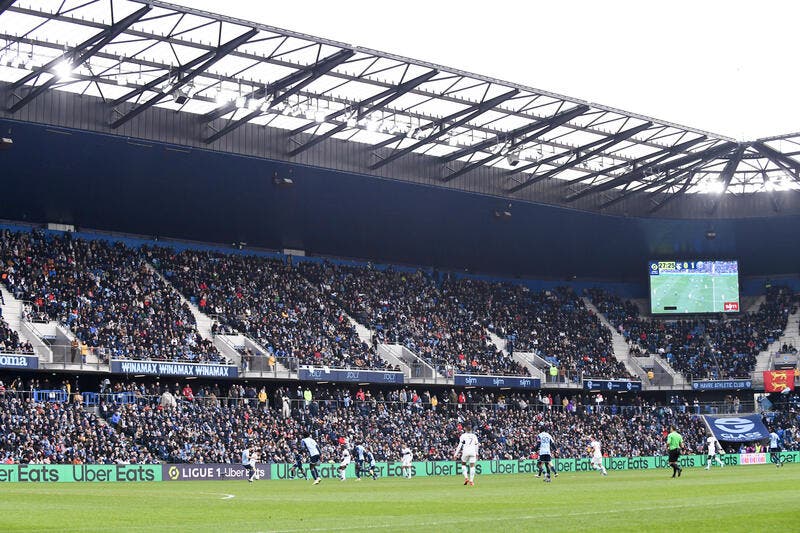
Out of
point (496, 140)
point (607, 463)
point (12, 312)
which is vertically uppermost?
point (496, 140)


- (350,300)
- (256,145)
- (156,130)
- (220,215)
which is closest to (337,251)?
(350,300)

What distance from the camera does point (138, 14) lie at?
43.9 meters

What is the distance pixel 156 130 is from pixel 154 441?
15589 mm

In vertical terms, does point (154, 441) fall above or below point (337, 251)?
below

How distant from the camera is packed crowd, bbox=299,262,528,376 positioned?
69562mm

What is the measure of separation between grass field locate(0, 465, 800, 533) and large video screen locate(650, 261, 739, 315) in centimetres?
5125

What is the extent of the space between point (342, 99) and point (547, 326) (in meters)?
30.0

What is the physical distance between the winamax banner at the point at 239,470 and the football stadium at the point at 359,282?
0.49 feet

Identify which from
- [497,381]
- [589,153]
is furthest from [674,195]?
[497,381]

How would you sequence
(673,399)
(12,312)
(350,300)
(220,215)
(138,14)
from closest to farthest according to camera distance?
(138,14) < (12,312) < (220,215) < (350,300) < (673,399)

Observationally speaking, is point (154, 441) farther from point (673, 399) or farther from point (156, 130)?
point (673, 399)

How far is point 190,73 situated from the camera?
4959 centimetres

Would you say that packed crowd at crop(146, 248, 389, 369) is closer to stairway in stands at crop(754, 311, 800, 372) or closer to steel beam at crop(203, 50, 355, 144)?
steel beam at crop(203, 50, 355, 144)

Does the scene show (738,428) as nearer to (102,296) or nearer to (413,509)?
(102,296)
